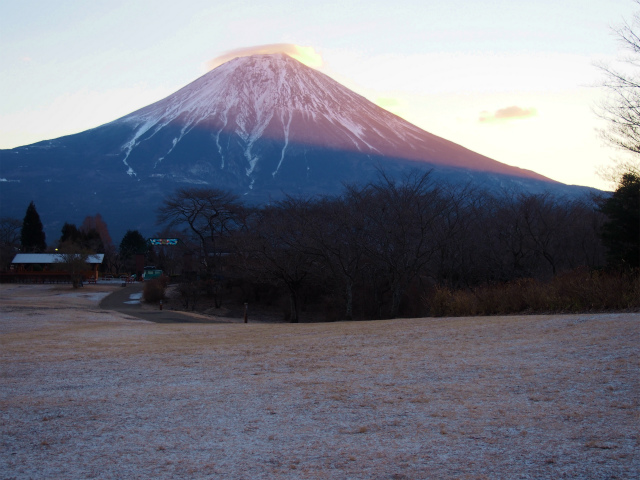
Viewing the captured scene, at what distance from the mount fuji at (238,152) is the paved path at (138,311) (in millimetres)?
100436

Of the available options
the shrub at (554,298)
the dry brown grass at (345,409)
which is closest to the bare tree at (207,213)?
the shrub at (554,298)

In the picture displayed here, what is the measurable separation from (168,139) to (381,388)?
7233 inches

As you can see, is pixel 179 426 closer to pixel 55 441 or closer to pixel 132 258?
pixel 55 441

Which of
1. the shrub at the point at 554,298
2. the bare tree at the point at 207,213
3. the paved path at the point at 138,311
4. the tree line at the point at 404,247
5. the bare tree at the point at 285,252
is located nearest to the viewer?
the shrub at the point at 554,298

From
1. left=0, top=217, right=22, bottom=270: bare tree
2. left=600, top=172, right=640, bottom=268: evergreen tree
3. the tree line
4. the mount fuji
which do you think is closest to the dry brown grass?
the tree line

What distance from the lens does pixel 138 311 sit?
3150 centimetres

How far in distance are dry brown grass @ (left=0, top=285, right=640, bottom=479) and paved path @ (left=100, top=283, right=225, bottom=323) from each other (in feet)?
48.4

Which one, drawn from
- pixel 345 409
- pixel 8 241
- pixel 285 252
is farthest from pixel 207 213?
pixel 8 241

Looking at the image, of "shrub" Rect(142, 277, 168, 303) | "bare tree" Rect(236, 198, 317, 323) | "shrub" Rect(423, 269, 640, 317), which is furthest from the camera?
"shrub" Rect(142, 277, 168, 303)

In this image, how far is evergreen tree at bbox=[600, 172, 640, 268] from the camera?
81.4ft

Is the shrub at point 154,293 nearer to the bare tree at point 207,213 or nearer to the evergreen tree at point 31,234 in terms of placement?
the bare tree at point 207,213

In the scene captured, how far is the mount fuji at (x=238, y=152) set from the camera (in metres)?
149

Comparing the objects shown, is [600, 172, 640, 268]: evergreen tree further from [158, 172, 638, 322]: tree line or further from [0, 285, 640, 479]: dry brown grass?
[0, 285, 640, 479]: dry brown grass

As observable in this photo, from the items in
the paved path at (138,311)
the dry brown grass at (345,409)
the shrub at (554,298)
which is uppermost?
the shrub at (554,298)
